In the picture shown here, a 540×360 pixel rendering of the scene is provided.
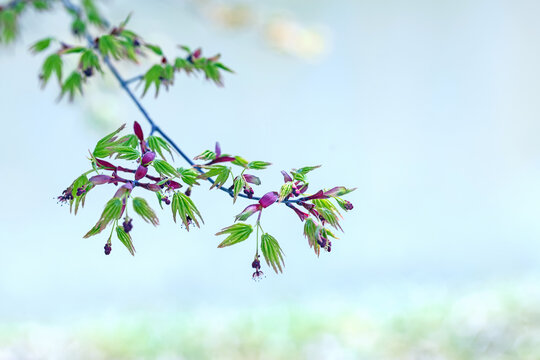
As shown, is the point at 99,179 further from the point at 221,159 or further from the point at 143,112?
the point at 143,112

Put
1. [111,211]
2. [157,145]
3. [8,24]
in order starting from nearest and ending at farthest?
1. [111,211]
2. [157,145]
3. [8,24]

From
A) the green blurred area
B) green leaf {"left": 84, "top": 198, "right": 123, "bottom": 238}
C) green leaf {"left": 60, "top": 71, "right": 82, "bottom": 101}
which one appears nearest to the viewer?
green leaf {"left": 84, "top": 198, "right": 123, "bottom": 238}

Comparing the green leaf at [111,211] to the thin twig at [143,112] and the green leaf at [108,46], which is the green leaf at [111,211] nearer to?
the thin twig at [143,112]

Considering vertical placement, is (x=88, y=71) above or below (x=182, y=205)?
above

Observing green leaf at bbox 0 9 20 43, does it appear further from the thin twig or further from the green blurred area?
the green blurred area

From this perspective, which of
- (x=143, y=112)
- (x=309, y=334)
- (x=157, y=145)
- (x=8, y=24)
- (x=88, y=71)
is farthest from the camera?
(x=309, y=334)

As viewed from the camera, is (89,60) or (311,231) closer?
(311,231)

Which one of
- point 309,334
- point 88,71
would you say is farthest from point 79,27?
point 309,334

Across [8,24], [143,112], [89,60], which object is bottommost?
[143,112]

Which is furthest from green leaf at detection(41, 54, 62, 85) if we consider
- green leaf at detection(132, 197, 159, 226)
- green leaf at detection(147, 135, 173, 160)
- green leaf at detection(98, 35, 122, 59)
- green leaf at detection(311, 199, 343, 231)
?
green leaf at detection(311, 199, 343, 231)
